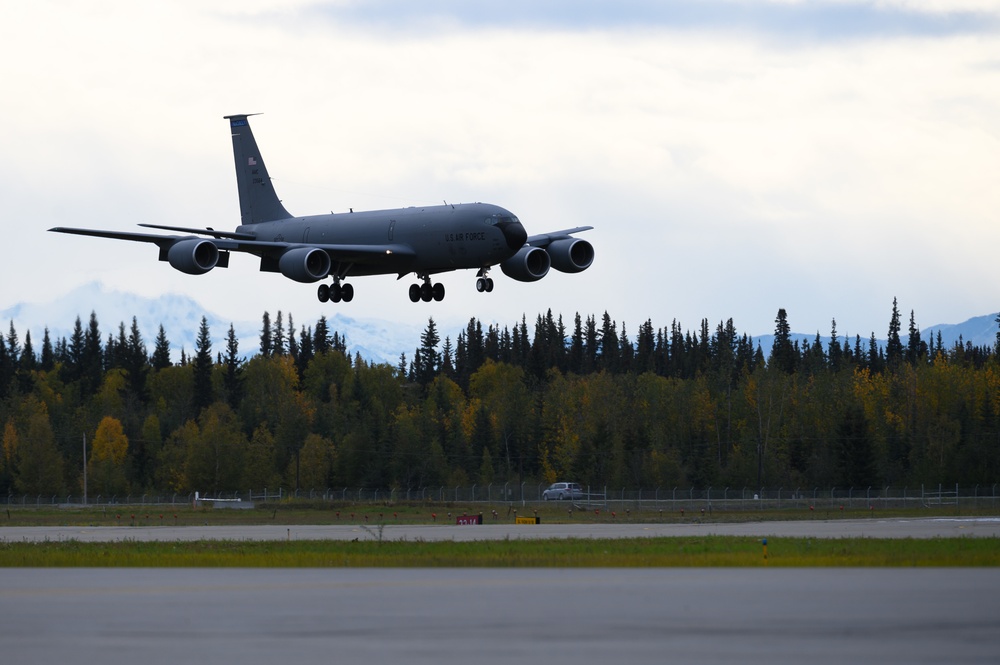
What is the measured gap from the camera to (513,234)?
54.4 m

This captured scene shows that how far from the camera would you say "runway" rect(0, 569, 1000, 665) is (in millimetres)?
18844

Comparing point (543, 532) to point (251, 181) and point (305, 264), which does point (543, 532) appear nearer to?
point (305, 264)

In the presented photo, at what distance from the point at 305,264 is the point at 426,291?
5284 millimetres

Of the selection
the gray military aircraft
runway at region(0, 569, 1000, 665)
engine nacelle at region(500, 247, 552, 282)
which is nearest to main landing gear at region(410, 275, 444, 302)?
the gray military aircraft

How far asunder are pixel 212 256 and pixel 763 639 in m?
42.6

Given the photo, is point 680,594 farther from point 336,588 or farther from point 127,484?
point 127,484

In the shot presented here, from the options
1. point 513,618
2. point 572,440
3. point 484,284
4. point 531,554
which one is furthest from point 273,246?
point 572,440

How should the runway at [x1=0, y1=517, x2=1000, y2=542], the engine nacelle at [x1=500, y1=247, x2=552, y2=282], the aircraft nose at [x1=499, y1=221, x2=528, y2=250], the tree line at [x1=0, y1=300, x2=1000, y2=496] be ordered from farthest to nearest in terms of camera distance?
the tree line at [x1=0, y1=300, x2=1000, y2=496], the engine nacelle at [x1=500, y1=247, x2=552, y2=282], the aircraft nose at [x1=499, y1=221, x2=528, y2=250], the runway at [x1=0, y1=517, x2=1000, y2=542]

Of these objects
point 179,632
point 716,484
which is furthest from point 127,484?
point 179,632

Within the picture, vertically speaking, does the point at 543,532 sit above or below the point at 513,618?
below

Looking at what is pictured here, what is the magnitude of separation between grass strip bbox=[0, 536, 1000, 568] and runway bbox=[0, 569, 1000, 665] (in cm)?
402

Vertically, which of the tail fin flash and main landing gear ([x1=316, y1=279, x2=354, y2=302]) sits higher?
the tail fin flash

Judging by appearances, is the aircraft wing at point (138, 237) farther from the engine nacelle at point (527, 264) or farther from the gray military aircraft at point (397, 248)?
the engine nacelle at point (527, 264)

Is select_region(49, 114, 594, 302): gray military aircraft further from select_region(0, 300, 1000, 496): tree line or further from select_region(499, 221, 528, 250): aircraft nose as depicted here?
select_region(0, 300, 1000, 496): tree line
